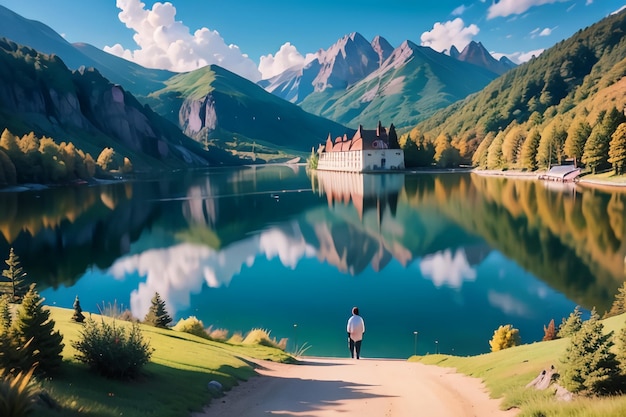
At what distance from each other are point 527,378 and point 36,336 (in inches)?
439

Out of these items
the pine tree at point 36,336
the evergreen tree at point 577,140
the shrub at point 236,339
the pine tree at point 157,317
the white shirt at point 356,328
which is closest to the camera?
the pine tree at point 36,336

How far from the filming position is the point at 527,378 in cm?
1138

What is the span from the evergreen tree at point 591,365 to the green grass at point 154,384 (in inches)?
310

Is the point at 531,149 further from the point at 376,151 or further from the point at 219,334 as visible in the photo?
the point at 219,334

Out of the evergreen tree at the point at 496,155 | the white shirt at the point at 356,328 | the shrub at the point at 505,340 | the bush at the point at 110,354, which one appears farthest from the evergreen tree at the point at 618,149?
the bush at the point at 110,354

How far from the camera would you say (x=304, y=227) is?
183ft

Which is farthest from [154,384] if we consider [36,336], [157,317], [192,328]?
[157,317]

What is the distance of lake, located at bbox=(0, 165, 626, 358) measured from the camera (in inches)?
1027

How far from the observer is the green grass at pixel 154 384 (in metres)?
8.48

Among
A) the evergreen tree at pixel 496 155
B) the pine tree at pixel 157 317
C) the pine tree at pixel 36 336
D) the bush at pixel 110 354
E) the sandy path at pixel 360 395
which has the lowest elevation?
the pine tree at pixel 157 317

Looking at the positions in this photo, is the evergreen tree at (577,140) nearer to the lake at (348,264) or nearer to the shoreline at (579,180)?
the shoreline at (579,180)

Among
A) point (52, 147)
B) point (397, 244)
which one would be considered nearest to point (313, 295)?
point (397, 244)

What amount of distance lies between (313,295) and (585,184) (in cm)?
8354

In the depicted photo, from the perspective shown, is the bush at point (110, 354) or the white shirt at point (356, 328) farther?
the white shirt at point (356, 328)
